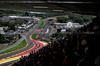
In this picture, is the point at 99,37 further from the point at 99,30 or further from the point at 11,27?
the point at 11,27

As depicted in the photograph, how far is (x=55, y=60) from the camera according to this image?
404cm

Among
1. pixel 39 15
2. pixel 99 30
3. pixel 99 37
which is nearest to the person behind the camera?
pixel 99 37

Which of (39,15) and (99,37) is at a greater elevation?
(99,37)

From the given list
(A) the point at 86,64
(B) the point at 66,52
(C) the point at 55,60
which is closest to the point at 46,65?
(C) the point at 55,60

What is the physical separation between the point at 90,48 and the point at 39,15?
88733 millimetres

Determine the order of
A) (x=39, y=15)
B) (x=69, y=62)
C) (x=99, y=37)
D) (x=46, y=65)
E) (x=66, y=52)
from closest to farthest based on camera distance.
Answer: (x=99, y=37), (x=69, y=62), (x=66, y=52), (x=46, y=65), (x=39, y=15)

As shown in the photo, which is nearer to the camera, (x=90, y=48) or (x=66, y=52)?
(x=90, y=48)

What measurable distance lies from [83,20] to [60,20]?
1328cm

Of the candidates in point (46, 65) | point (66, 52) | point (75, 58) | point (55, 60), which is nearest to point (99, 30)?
point (75, 58)

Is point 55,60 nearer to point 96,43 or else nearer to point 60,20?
point 96,43

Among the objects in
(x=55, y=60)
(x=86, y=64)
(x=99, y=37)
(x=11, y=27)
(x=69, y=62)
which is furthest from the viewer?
(x=11, y=27)

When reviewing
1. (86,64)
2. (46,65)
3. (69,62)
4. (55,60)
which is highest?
(86,64)

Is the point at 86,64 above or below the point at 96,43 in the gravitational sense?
below

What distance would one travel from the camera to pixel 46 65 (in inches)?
184
